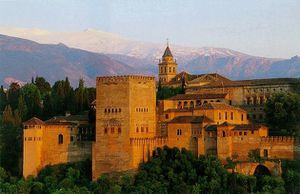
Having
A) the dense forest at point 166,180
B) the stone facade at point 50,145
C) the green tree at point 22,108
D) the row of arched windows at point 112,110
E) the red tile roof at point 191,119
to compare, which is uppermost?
the green tree at point 22,108

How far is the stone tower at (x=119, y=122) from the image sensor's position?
143ft

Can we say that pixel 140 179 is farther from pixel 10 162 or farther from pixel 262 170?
pixel 10 162

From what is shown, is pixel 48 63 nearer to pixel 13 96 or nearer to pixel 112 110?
pixel 13 96

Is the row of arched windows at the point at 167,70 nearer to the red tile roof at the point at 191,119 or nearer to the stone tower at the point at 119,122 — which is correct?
the red tile roof at the point at 191,119

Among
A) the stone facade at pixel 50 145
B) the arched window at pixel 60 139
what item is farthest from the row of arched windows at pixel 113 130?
the arched window at pixel 60 139

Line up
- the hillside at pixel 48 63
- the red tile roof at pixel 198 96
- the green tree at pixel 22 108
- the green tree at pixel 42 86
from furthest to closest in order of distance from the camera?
A: the hillside at pixel 48 63
the green tree at pixel 42 86
the green tree at pixel 22 108
the red tile roof at pixel 198 96

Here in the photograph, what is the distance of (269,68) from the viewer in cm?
15450

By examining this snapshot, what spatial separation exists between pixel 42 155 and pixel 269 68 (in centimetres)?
11387

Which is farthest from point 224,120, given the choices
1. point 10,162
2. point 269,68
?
point 269,68

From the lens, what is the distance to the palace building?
4303cm

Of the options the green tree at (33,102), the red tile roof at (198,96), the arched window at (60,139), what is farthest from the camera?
the green tree at (33,102)

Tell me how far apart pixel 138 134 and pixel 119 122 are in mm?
1403

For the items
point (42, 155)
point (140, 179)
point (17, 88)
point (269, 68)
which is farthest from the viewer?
point (269, 68)

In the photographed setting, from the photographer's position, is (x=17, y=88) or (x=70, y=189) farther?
(x=17, y=88)
